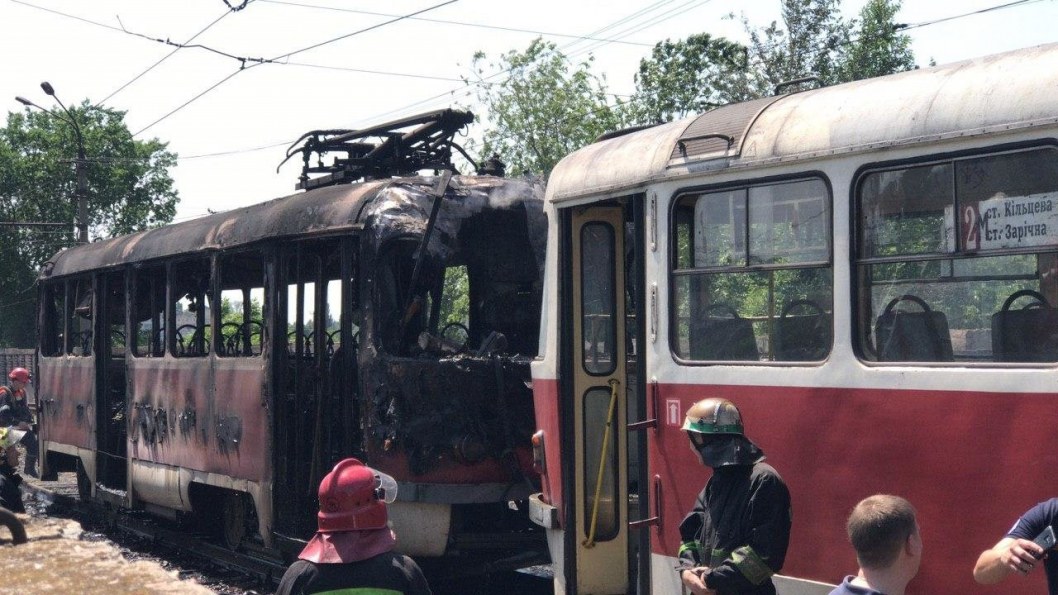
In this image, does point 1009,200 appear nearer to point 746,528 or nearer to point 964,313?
point 964,313

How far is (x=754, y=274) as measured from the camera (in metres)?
5.98

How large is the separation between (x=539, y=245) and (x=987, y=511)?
5.42 m

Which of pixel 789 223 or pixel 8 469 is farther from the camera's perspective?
pixel 8 469

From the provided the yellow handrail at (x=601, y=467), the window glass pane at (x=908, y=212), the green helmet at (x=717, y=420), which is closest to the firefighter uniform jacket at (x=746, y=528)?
the green helmet at (x=717, y=420)

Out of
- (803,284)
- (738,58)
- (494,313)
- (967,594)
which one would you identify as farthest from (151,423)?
(738,58)

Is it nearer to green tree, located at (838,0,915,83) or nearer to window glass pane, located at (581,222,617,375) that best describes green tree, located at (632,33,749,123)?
green tree, located at (838,0,915,83)

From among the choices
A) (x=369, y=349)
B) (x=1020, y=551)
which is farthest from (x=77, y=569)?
(x=1020, y=551)

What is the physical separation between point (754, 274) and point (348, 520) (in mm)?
2749

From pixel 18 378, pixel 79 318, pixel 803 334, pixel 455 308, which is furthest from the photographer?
pixel 18 378

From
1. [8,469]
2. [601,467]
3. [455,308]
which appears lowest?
[8,469]

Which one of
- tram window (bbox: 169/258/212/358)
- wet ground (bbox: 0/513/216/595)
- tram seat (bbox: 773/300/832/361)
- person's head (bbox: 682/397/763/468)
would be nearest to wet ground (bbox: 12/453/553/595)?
wet ground (bbox: 0/513/216/595)

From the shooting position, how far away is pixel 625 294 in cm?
745

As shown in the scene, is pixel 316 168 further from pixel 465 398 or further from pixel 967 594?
pixel 967 594

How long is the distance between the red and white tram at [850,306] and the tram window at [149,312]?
22.9 ft
